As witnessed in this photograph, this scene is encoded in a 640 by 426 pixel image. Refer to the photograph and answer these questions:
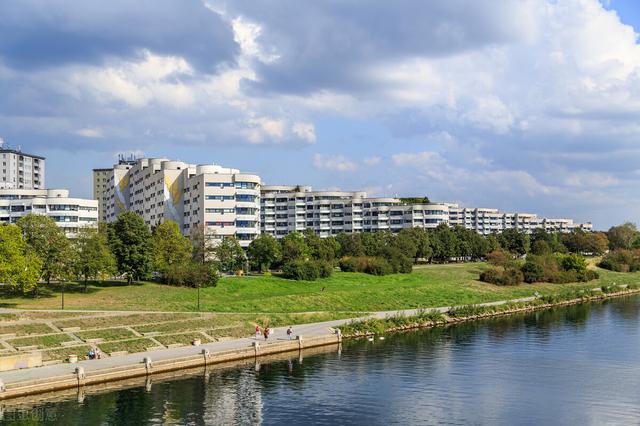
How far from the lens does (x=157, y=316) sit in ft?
237

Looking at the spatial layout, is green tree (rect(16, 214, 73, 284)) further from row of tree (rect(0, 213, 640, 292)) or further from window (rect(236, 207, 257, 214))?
window (rect(236, 207, 257, 214))

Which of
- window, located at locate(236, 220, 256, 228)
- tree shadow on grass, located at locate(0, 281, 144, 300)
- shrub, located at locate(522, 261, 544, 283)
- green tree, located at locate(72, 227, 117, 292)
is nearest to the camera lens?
tree shadow on grass, located at locate(0, 281, 144, 300)

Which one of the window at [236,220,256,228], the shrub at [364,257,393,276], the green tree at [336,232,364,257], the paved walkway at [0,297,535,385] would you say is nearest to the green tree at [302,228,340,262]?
the green tree at [336,232,364,257]

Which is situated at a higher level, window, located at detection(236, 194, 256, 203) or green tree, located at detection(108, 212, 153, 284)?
window, located at detection(236, 194, 256, 203)

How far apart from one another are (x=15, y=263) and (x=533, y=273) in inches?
3916

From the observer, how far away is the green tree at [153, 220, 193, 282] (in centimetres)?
9975

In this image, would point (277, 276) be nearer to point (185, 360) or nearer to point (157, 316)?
point (157, 316)

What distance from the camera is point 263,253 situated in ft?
395

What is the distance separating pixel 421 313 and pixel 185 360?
39.7 meters

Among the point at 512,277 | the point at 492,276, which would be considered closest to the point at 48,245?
the point at 492,276

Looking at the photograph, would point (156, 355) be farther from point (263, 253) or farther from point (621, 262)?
point (621, 262)

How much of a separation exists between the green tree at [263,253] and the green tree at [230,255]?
1783 mm

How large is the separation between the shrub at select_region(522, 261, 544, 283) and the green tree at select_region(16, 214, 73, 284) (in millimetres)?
90761

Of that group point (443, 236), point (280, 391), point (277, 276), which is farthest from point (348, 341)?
point (443, 236)
